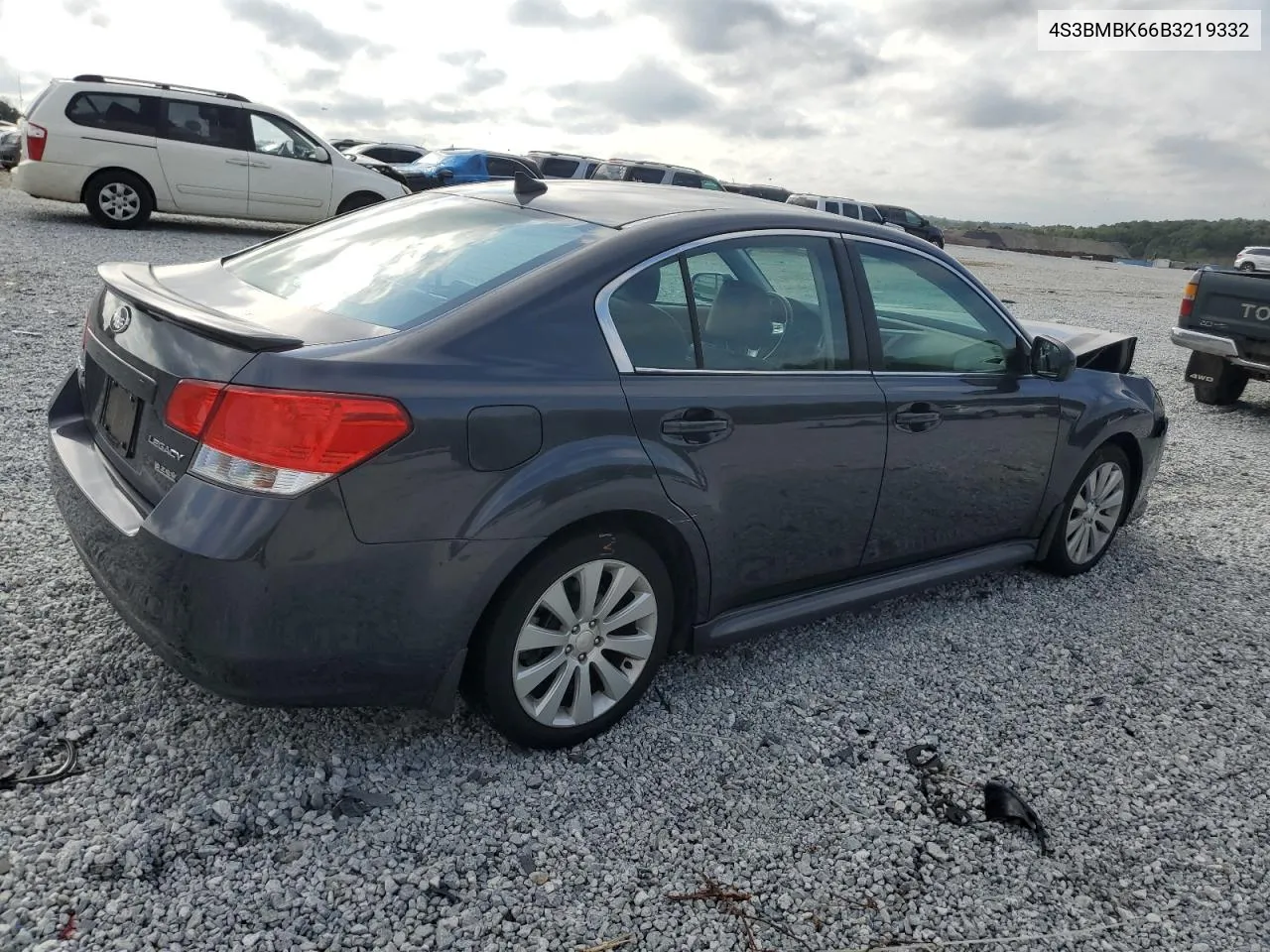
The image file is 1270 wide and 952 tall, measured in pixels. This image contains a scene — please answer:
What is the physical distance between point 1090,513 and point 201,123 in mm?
13083

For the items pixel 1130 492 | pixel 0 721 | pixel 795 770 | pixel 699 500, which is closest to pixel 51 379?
pixel 0 721

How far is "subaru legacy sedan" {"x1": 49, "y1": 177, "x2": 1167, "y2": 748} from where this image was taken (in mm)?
2434

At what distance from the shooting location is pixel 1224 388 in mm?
10289

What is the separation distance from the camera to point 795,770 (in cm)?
308

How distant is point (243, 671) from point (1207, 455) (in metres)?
7.77

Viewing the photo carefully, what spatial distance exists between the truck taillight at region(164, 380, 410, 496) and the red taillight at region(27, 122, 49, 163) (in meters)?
12.9

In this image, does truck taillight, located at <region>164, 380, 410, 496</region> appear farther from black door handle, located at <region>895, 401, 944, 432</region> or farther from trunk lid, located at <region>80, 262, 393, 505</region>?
black door handle, located at <region>895, 401, 944, 432</region>

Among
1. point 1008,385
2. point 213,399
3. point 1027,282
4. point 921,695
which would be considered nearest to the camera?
point 213,399

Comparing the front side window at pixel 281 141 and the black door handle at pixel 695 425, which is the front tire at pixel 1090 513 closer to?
the black door handle at pixel 695 425

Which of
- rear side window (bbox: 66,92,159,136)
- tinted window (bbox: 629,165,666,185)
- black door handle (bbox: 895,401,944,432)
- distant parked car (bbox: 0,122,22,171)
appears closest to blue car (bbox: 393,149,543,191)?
tinted window (bbox: 629,165,666,185)

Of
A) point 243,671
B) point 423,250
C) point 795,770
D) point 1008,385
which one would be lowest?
point 795,770

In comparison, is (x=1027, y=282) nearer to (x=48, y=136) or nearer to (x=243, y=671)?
(x=48, y=136)

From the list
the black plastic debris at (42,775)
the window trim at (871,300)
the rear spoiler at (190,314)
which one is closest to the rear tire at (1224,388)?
the window trim at (871,300)

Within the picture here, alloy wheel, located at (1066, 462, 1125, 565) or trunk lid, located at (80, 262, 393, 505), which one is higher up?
trunk lid, located at (80, 262, 393, 505)
